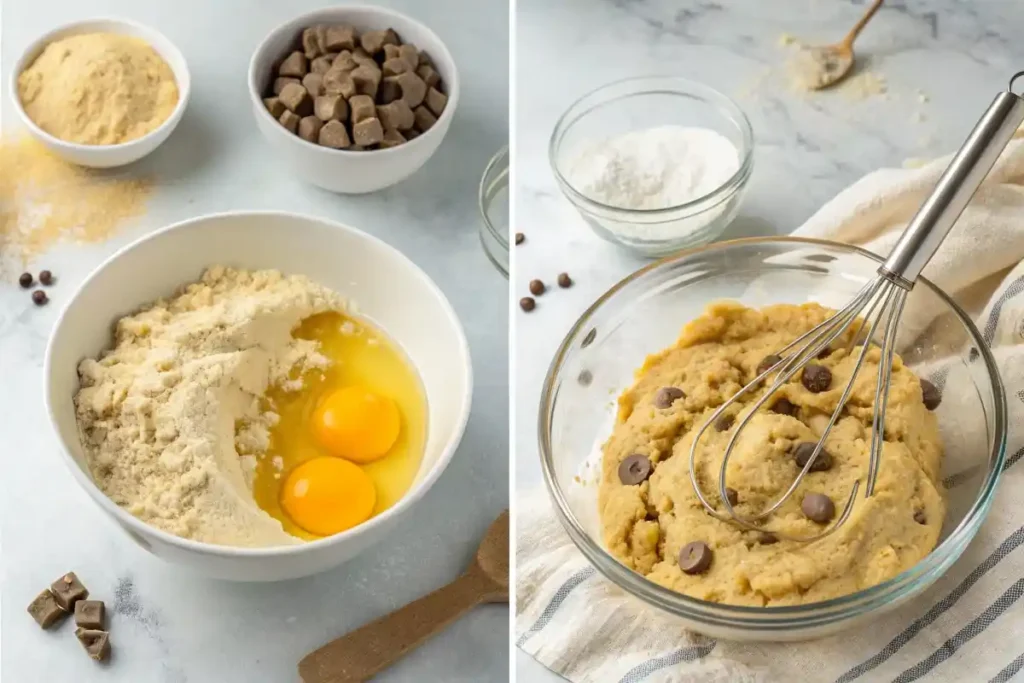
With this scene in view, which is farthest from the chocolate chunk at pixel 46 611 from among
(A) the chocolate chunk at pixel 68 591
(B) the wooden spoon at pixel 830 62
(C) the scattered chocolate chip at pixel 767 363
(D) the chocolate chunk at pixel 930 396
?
(B) the wooden spoon at pixel 830 62

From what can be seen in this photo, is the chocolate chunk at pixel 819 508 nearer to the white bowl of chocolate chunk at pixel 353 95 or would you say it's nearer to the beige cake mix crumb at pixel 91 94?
the white bowl of chocolate chunk at pixel 353 95

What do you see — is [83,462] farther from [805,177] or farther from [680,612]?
[805,177]

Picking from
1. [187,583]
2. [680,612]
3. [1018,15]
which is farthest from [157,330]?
[1018,15]

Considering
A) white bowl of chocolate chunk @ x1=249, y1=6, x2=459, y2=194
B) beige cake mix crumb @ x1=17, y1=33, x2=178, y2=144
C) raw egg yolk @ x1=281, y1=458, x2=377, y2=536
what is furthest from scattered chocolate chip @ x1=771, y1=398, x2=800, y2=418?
beige cake mix crumb @ x1=17, y1=33, x2=178, y2=144

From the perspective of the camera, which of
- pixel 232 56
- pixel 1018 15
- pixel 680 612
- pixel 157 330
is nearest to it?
pixel 680 612

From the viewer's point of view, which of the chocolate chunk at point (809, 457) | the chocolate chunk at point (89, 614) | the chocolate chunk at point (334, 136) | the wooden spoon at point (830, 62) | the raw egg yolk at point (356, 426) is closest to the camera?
the chocolate chunk at point (809, 457)
